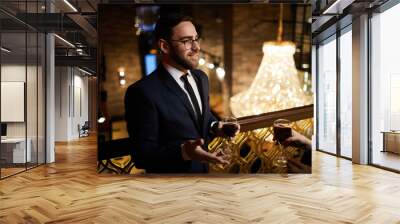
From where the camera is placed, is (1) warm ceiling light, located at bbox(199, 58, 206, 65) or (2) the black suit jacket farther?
(1) warm ceiling light, located at bbox(199, 58, 206, 65)

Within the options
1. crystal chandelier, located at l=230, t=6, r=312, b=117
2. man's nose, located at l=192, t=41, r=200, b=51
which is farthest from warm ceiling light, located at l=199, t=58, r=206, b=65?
crystal chandelier, located at l=230, t=6, r=312, b=117

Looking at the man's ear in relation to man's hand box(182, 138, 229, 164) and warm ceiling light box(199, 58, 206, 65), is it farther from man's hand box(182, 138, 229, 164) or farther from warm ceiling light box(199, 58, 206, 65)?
man's hand box(182, 138, 229, 164)

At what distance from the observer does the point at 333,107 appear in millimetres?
9539

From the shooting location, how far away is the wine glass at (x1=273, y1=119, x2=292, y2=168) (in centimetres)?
621

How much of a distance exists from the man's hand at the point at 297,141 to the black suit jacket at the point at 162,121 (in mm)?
1191

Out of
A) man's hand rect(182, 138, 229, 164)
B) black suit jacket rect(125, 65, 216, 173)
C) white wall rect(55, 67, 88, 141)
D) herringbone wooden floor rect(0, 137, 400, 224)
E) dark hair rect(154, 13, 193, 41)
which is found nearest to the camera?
herringbone wooden floor rect(0, 137, 400, 224)

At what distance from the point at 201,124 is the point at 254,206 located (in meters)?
1.96

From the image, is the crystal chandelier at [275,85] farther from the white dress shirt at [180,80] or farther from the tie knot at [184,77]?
the tie knot at [184,77]

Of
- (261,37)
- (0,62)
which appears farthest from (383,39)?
(0,62)

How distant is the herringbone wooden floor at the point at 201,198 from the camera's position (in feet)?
12.7

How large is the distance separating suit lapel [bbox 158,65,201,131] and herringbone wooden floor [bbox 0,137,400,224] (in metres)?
0.95

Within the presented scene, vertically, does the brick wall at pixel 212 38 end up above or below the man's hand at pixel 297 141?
above

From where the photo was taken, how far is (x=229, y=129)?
6117 mm

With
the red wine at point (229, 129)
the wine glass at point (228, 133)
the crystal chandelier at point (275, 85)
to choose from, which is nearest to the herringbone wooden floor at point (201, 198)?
the wine glass at point (228, 133)
